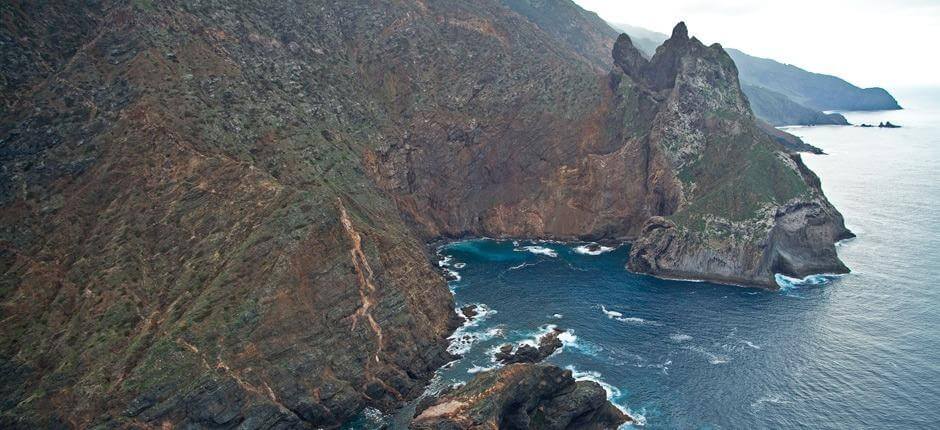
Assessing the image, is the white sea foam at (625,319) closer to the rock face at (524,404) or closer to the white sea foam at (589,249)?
the rock face at (524,404)

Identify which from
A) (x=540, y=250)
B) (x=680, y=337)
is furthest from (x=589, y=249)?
(x=680, y=337)

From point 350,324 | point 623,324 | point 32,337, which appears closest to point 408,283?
point 350,324

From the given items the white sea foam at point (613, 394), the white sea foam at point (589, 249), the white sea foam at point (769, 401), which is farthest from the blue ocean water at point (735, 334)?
the white sea foam at point (589, 249)

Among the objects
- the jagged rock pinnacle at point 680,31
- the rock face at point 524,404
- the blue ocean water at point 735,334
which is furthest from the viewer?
the jagged rock pinnacle at point 680,31

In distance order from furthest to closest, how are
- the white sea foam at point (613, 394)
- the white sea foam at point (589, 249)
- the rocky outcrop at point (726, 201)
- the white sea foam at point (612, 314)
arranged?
the white sea foam at point (589, 249), the rocky outcrop at point (726, 201), the white sea foam at point (612, 314), the white sea foam at point (613, 394)

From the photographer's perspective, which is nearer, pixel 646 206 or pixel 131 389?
pixel 131 389

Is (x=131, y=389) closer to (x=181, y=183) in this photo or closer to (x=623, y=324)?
(x=181, y=183)
